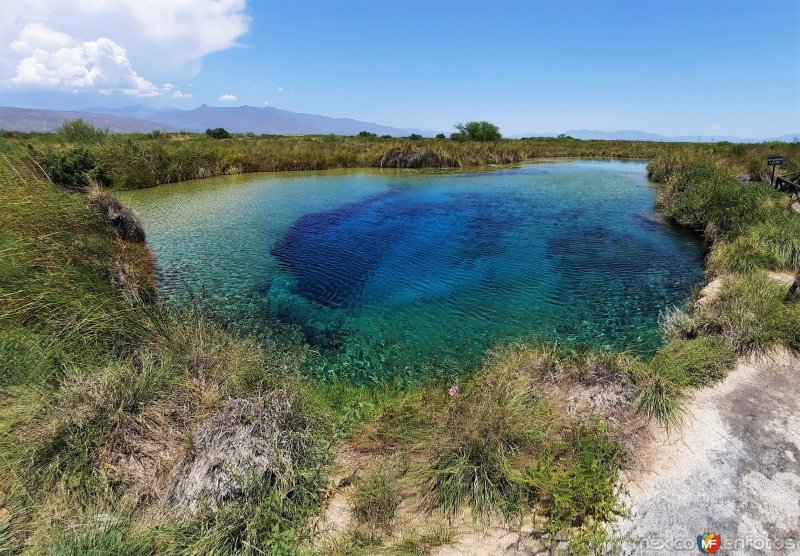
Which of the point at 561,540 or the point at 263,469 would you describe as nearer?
the point at 561,540

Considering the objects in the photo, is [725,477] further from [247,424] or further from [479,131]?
[479,131]

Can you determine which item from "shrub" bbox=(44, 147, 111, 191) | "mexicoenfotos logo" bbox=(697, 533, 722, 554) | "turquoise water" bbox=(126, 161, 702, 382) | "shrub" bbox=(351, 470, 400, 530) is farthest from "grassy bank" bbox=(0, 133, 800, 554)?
"shrub" bbox=(44, 147, 111, 191)

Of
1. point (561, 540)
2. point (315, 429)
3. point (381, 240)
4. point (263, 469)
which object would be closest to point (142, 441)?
point (263, 469)

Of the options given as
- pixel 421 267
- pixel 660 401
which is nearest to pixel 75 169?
pixel 421 267

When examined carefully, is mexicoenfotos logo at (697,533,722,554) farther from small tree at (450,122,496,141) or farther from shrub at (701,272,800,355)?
small tree at (450,122,496,141)

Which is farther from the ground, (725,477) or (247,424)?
(247,424)

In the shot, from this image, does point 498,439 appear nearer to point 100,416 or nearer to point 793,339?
point 100,416
